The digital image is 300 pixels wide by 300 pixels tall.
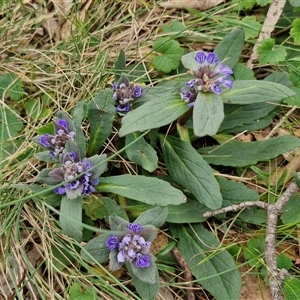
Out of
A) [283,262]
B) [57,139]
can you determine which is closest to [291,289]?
[283,262]

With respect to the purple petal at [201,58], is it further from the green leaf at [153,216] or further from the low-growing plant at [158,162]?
the green leaf at [153,216]

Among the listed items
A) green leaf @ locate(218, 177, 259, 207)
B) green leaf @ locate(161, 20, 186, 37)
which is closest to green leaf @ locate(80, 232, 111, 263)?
green leaf @ locate(218, 177, 259, 207)

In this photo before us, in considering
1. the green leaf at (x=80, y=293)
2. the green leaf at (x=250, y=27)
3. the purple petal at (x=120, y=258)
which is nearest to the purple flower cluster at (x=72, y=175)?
the purple petal at (x=120, y=258)

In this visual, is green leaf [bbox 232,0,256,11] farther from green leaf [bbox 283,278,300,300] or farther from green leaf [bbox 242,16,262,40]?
green leaf [bbox 283,278,300,300]

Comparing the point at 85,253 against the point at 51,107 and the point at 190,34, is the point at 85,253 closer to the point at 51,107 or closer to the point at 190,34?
the point at 51,107

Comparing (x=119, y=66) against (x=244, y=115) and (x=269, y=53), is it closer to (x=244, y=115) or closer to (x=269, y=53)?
(x=244, y=115)

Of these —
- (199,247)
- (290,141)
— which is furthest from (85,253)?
(290,141)
